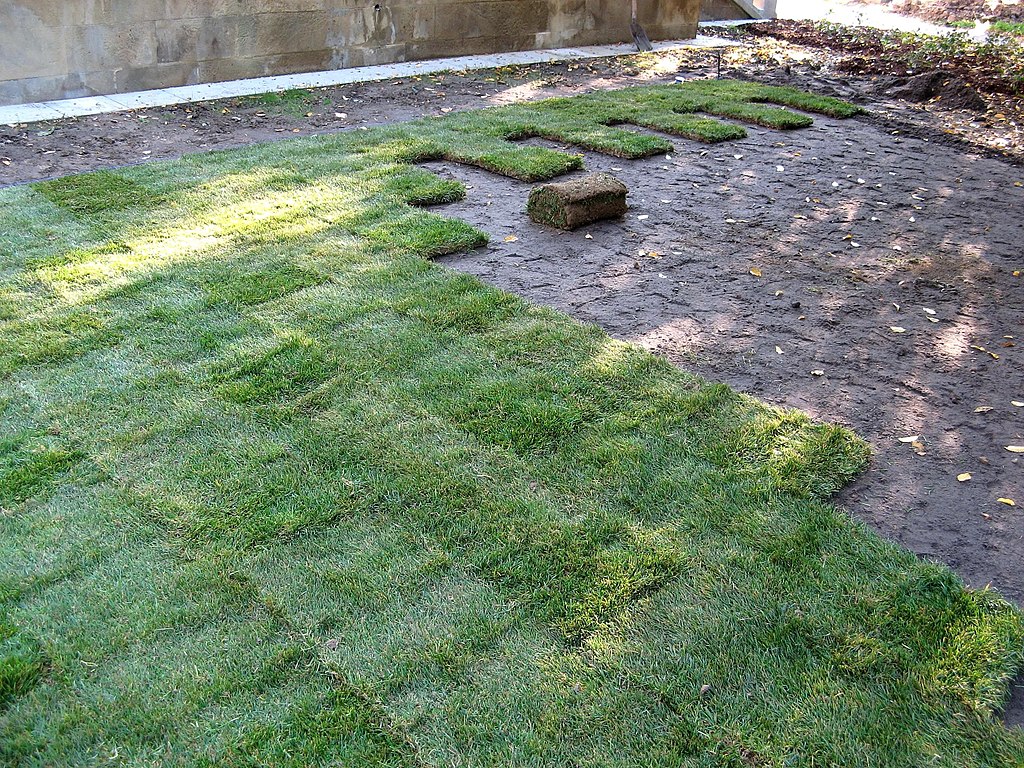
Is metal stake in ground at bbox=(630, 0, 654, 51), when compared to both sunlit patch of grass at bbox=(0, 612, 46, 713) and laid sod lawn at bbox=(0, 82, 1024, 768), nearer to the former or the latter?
laid sod lawn at bbox=(0, 82, 1024, 768)

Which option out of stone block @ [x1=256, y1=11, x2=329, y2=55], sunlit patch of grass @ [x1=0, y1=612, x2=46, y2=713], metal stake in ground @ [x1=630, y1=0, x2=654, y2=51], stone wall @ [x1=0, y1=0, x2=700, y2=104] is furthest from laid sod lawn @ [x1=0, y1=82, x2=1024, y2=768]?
metal stake in ground @ [x1=630, y1=0, x2=654, y2=51]

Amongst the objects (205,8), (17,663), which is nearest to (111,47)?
(205,8)

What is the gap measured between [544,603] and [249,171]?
543cm

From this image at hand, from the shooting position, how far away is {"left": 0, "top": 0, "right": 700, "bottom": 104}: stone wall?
28.8 feet

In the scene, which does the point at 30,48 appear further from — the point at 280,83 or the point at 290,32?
the point at 290,32

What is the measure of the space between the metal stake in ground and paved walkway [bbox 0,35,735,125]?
0.15m

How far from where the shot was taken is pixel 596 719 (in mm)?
2338

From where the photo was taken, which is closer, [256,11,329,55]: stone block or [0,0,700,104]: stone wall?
[0,0,700,104]: stone wall

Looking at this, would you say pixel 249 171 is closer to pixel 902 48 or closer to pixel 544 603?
pixel 544 603

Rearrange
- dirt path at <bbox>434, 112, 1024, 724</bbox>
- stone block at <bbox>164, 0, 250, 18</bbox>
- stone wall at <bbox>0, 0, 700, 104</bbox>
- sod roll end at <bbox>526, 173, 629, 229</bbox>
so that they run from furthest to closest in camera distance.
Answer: stone block at <bbox>164, 0, 250, 18</bbox> → stone wall at <bbox>0, 0, 700, 104</bbox> → sod roll end at <bbox>526, 173, 629, 229</bbox> → dirt path at <bbox>434, 112, 1024, 724</bbox>

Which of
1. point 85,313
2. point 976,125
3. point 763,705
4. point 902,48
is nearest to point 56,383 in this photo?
point 85,313

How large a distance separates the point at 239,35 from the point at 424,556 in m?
9.34

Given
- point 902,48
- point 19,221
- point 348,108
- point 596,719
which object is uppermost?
point 902,48

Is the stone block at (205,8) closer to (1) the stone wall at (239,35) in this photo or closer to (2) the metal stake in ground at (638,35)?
(1) the stone wall at (239,35)
